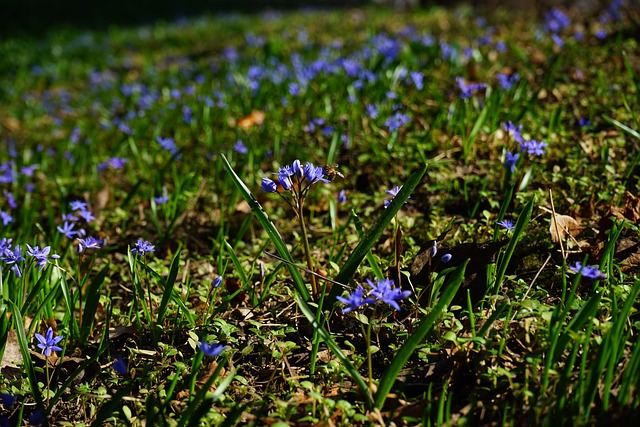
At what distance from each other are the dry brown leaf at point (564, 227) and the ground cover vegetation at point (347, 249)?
0.05 ft

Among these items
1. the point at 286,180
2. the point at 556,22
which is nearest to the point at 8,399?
the point at 286,180

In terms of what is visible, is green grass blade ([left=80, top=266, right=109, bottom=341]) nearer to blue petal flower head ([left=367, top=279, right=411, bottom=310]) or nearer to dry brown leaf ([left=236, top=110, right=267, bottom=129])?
blue petal flower head ([left=367, top=279, right=411, bottom=310])

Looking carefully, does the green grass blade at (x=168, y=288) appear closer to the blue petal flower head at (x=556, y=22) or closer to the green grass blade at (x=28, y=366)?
the green grass blade at (x=28, y=366)

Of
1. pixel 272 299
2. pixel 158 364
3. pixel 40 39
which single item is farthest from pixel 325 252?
pixel 40 39

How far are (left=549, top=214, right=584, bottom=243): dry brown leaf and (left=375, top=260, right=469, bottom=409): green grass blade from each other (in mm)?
753

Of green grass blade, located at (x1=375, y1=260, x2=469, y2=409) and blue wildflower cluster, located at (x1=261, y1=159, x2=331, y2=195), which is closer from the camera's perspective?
green grass blade, located at (x1=375, y1=260, x2=469, y2=409)

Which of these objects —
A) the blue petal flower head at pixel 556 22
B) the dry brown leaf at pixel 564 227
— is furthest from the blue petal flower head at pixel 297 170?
the blue petal flower head at pixel 556 22

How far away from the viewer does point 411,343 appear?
1591 mm

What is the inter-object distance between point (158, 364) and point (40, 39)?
10.6m

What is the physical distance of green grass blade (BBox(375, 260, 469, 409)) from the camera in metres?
1.59

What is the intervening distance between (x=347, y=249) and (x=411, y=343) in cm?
100

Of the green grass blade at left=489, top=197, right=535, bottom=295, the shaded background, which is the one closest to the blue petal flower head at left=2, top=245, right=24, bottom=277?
the green grass blade at left=489, top=197, right=535, bottom=295

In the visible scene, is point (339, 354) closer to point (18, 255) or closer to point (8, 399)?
point (8, 399)

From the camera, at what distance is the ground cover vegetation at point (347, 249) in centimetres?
167
